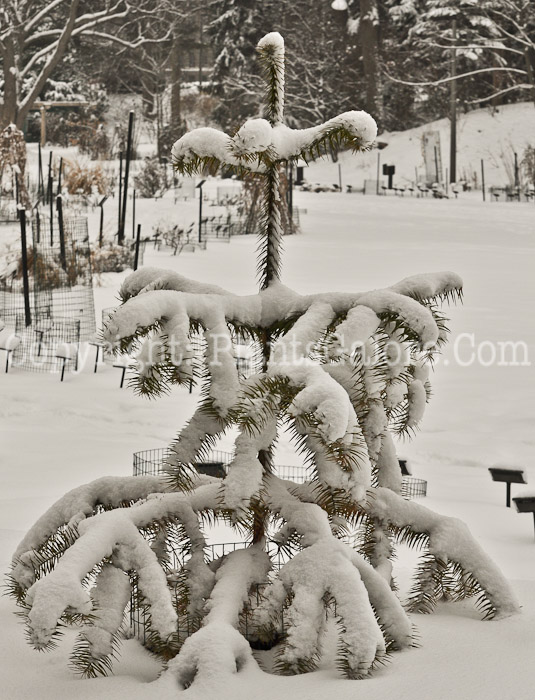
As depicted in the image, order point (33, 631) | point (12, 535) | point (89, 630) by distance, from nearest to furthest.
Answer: point (33, 631) < point (89, 630) < point (12, 535)

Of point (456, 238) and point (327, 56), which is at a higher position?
point (327, 56)

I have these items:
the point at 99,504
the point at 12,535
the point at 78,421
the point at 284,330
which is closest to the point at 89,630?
the point at 99,504

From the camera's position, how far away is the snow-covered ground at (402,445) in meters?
3.67

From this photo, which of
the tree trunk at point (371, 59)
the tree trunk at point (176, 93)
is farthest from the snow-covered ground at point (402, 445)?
the tree trunk at point (371, 59)

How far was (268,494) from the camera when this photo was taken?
3973 millimetres

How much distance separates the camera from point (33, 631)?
325 centimetres

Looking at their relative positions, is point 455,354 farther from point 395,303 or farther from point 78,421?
point 395,303

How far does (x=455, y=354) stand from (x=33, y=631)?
10.8 metres

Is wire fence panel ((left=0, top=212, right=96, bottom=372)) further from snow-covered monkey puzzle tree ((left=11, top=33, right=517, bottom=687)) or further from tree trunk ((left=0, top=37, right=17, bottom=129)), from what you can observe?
tree trunk ((left=0, top=37, right=17, bottom=129))

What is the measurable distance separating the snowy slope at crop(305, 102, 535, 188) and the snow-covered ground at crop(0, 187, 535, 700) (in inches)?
454

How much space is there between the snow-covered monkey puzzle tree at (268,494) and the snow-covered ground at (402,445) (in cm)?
16

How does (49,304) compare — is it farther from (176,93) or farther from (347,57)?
(347,57)

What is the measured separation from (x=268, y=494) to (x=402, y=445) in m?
6.34

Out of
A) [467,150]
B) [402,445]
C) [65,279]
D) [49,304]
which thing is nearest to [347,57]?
[467,150]
